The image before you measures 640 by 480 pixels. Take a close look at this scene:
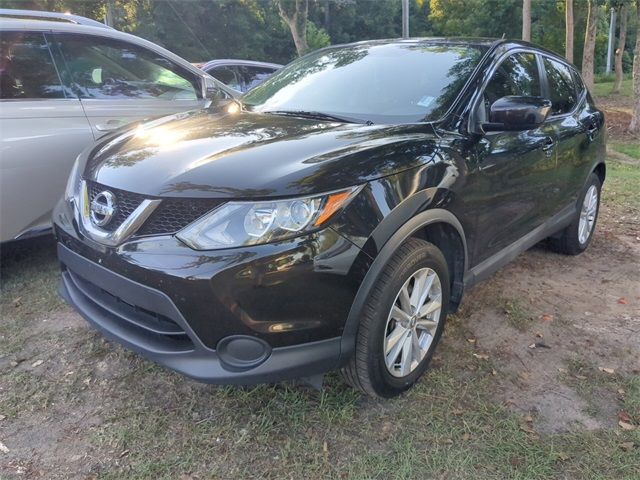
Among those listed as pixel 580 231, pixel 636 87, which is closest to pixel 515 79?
pixel 580 231

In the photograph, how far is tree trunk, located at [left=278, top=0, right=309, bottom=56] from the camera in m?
17.1

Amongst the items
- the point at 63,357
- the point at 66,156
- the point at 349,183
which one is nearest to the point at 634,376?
the point at 349,183

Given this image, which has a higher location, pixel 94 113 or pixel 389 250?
pixel 94 113

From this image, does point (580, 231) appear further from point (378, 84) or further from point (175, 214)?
point (175, 214)

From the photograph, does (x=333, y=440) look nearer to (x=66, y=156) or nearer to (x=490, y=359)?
(x=490, y=359)

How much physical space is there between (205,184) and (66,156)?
A: 84.5 inches

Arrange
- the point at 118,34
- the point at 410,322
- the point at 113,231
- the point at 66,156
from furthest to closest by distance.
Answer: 1. the point at 118,34
2. the point at 66,156
3. the point at 410,322
4. the point at 113,231

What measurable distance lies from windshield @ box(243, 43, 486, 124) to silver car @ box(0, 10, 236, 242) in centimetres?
67

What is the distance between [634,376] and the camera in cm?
288

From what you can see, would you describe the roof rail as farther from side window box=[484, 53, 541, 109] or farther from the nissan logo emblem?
side window box=[484, 53, 541, 109]

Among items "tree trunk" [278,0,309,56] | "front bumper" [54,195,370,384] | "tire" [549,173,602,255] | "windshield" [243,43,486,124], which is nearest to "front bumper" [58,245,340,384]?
"front bumper" [54,195,370,384]

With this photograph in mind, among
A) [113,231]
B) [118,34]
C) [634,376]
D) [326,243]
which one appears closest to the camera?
[326,243]

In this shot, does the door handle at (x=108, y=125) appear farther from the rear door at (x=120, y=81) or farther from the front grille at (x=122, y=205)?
the front grille at (x=122, y=205)

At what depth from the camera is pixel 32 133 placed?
3652 mm
